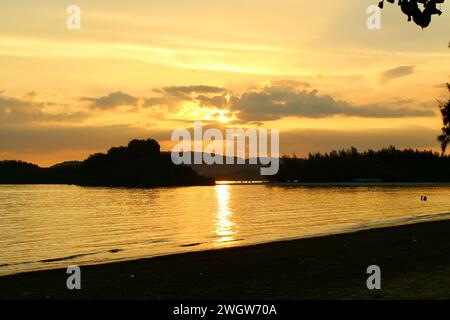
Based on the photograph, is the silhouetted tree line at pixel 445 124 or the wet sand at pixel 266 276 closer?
the wet sand at pixel 266 276

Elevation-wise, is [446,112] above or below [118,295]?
above

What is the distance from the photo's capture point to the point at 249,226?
56062 millimetres

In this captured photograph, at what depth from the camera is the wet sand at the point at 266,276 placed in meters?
16.0

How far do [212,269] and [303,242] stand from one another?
1196cm

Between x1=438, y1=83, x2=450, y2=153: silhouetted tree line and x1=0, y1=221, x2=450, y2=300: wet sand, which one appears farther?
x1=438, y1=83, x2=450, y2=153: silhouetted tree line

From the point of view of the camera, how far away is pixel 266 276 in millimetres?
19703

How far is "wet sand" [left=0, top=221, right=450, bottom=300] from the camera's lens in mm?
16031

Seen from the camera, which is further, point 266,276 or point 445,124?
point 445,124

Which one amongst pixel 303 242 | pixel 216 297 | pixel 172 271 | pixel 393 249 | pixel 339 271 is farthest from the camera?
pixel 303 242
